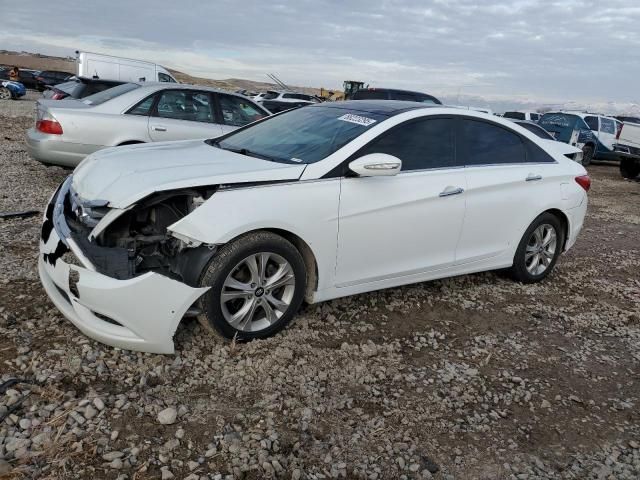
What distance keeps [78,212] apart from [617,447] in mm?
3484

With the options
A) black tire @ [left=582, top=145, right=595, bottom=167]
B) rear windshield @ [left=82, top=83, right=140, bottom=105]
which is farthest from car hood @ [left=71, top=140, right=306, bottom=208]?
black tire @ [left=582, top=145, right=595, bottom=167]

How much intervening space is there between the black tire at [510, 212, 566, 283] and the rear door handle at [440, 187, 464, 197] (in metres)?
1.10

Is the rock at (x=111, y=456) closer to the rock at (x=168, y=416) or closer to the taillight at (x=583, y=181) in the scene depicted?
the rock at (x=168, y=416)

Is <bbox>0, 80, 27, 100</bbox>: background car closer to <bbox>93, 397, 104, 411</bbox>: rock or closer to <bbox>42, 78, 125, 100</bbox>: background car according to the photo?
<bbox>42, 78, 125, 100</bbox>: background car

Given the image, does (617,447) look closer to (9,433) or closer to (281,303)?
(281,303)

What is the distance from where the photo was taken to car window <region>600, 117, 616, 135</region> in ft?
57.5

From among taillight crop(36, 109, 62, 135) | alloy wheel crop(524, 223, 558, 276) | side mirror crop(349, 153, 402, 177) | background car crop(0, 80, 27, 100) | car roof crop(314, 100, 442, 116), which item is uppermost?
car roof crop(314, 100, 442, 116)

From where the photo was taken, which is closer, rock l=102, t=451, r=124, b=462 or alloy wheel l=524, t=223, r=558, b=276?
rock l=102, t=451, r=124, b=462

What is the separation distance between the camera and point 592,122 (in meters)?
17.6

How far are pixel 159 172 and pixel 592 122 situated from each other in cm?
1759

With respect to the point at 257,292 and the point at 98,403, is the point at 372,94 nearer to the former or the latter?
the point at 257,292

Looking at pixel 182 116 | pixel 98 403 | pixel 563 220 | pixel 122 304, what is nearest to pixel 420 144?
pixel 563 220

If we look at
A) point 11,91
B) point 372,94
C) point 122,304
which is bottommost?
point 11,91

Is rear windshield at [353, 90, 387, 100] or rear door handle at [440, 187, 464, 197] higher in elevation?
rear windshield at [353, 90, 387, 100]
